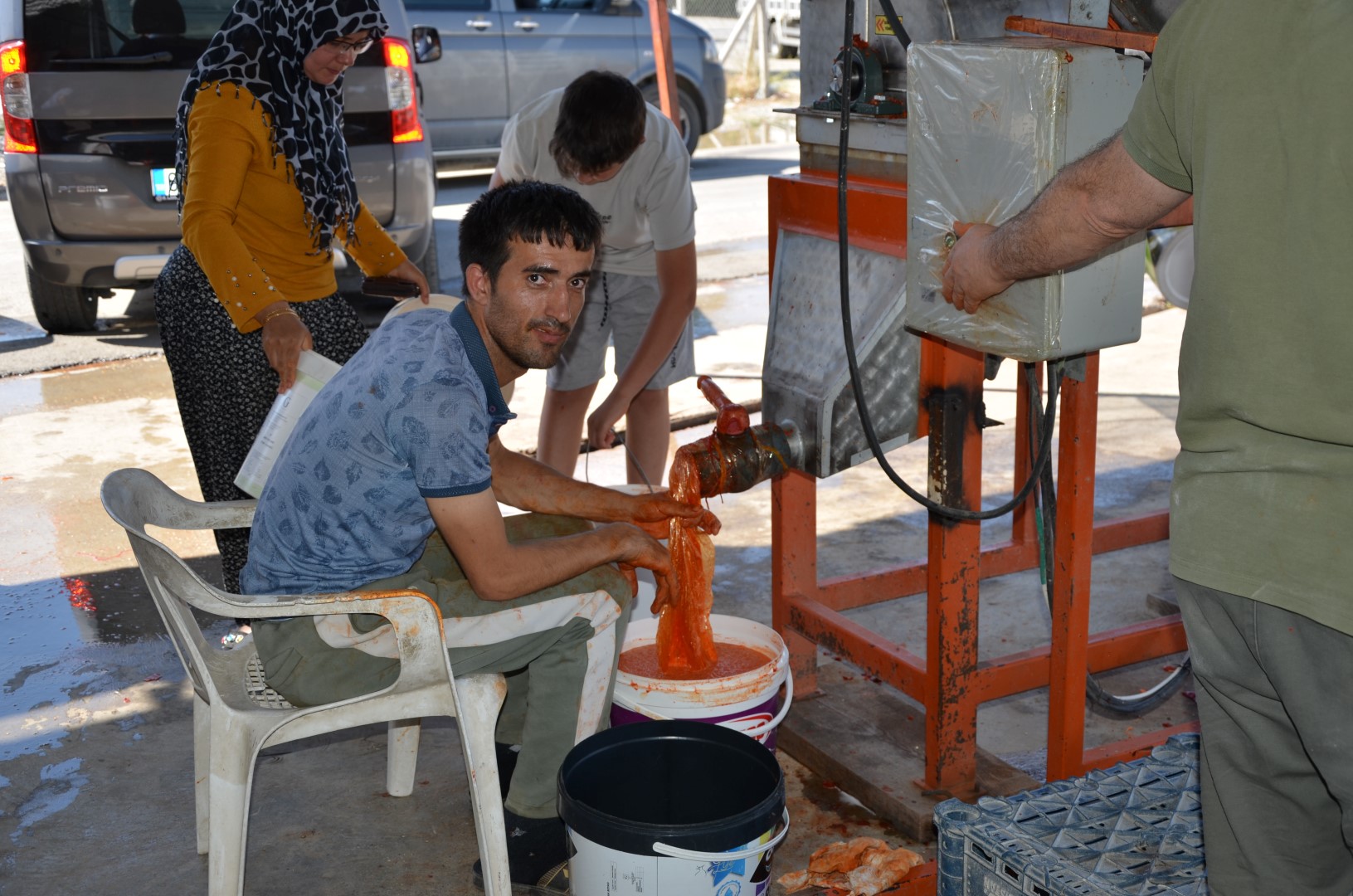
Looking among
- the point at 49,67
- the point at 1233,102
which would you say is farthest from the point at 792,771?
the point at 49,67

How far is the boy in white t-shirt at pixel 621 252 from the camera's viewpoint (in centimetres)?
347

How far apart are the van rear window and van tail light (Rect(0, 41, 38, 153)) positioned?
0.06 meters

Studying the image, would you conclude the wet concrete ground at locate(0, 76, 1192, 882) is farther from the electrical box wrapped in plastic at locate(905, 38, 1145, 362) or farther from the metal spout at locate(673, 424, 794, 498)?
the electrical box wrapped in plastic at locate(905, 38, 1145, 362)

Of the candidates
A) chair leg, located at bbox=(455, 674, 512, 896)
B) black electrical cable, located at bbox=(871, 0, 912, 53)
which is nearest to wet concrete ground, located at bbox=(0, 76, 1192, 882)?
chair leg, located at bbox=(455, 674, 512, 896)

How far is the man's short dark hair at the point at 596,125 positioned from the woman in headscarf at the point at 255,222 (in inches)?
21.4

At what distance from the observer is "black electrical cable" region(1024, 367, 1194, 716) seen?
287cm

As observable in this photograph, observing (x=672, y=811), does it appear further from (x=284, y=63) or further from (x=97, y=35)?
(x=97, y=35)

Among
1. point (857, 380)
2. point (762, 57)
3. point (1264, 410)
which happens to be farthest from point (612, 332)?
point (762, 57)

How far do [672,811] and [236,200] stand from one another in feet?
5.61

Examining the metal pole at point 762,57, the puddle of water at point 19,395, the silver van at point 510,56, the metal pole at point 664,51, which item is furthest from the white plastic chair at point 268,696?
the metal pole at point 762,57

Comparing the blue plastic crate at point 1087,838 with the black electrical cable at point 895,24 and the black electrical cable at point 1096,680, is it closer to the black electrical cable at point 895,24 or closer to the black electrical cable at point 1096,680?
the black electrical cable at point 1096,680

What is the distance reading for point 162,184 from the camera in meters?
5.84

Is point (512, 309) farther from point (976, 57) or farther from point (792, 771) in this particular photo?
point (792, 771)

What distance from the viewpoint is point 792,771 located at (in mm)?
3057
